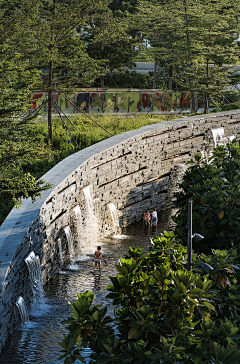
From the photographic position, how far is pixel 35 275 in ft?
38.5

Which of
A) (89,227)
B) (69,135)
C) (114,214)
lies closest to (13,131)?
(89,227)

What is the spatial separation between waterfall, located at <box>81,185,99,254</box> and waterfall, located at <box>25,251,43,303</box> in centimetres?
426

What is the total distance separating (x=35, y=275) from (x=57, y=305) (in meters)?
1.04

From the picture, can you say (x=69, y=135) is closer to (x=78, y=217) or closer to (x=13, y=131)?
(x=78, y=217)

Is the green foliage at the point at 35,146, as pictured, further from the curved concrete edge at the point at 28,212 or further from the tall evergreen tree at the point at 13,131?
the curved concrete edge at the point at 28,212

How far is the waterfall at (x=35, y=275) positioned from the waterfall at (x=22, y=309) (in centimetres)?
84

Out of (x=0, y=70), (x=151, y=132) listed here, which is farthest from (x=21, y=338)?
(x=151, y=132)

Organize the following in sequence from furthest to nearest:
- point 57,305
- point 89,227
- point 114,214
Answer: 1. point 114,214
2. point 89,227
3. point 57,305

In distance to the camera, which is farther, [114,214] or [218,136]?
[218,136]

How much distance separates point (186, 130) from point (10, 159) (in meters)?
14.7

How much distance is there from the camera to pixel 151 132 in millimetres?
21422

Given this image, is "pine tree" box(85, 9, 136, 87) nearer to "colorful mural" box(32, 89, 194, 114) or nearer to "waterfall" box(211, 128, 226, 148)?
"colorful mural" box(32, 89, 194, 114)

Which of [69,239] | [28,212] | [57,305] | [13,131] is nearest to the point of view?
[13,131]

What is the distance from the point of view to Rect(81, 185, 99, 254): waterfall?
16641 mm
